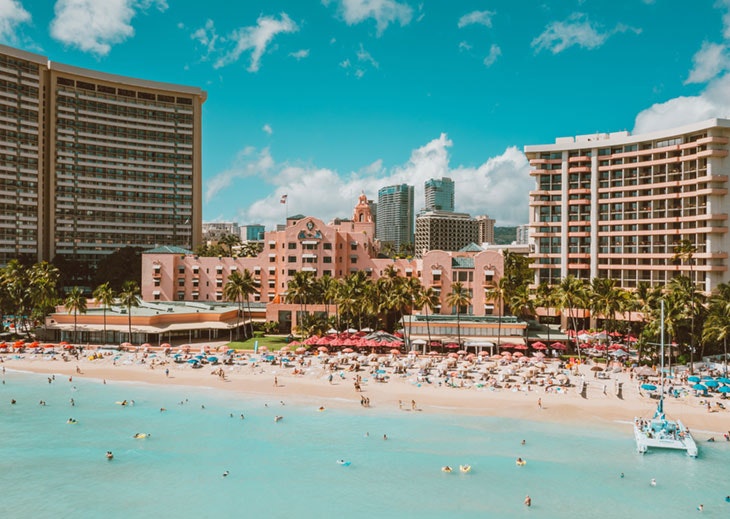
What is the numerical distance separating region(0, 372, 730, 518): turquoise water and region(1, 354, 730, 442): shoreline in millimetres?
2481

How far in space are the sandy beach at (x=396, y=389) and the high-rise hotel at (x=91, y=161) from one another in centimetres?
8626

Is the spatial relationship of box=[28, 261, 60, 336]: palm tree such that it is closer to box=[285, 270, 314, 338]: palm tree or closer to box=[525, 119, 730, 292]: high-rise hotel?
box=[285, 270, 314, 338]: palm tree

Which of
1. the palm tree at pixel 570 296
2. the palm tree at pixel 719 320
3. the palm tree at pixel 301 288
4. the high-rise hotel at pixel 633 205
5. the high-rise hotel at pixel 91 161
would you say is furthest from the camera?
the high-rise hotel at pixel 91 161

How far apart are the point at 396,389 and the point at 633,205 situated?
6526 cm

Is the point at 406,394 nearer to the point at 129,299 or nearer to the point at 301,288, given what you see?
the point at 301,288

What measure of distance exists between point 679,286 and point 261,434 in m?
56.6

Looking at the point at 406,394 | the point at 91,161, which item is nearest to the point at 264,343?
the point at 406,394

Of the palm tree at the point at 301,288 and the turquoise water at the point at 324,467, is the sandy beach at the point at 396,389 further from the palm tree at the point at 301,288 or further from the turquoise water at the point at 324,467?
the palm tree at the point at 301,288

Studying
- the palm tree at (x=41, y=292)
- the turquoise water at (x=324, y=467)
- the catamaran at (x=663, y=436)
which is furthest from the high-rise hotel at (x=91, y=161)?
the catamaran at (x=663, y=436)

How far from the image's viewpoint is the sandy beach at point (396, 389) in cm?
5666

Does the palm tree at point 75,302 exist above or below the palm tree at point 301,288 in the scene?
below

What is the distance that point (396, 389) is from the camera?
6481 cm

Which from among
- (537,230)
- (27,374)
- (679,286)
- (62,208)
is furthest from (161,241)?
(679,286)

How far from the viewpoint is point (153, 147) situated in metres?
170
